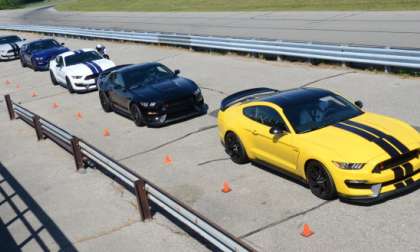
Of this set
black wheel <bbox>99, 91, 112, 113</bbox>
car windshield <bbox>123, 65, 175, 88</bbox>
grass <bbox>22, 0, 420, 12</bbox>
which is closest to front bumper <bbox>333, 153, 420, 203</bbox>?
car windshield <bbox>123, 65, 175, 88</bbox>

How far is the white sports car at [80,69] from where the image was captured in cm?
2077

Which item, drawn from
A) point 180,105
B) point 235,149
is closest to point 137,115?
point 180,105

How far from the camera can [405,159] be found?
8.34 m

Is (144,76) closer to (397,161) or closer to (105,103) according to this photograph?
(105,103)

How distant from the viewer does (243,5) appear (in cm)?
4341

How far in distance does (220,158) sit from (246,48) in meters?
11.0

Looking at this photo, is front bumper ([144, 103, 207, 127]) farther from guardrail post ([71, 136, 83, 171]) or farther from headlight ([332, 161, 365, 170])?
headlight ([332, 161, 365, 170])

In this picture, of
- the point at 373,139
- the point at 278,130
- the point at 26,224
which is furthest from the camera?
the point at 26,224

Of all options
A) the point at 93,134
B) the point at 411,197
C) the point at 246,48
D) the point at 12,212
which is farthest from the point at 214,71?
the point at 411,197

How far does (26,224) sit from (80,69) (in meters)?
11.6

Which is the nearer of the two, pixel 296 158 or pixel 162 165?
pixel 296 158

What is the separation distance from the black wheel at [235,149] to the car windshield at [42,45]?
65.3ft

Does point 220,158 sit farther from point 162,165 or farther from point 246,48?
point 246,48

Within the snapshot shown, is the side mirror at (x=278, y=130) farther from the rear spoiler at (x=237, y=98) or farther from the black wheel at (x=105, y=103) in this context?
the black wheel at (x=105, y=103)
